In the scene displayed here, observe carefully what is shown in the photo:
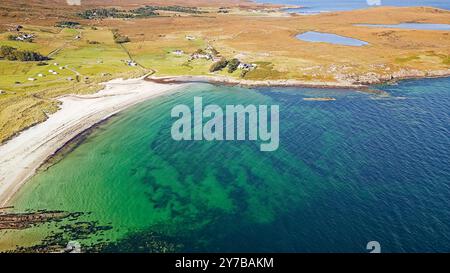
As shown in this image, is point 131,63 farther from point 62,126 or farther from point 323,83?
point 323,83

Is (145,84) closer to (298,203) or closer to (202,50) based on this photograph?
(202,50)

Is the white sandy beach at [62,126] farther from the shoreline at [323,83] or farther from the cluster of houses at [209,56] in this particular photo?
the cluster of houses at [209,56]

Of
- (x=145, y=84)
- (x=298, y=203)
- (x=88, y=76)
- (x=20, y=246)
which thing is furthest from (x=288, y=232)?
(x=88, y=76)

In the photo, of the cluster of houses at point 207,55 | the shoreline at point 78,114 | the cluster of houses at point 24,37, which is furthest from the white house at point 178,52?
the cluster of houses at point 24,37

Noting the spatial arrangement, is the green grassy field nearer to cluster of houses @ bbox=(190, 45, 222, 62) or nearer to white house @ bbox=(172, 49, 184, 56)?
white house @ bbox=(172, 49, 184, 56)

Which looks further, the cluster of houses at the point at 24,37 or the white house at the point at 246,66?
the cluster of houses at the point at 24,37

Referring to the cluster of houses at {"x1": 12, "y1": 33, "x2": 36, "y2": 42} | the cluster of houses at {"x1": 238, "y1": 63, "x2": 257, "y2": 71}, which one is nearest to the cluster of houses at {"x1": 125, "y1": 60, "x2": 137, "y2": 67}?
the cluster of houses at {"x1": 238, "y1": 63, "x2": 257, "y2": 71}
